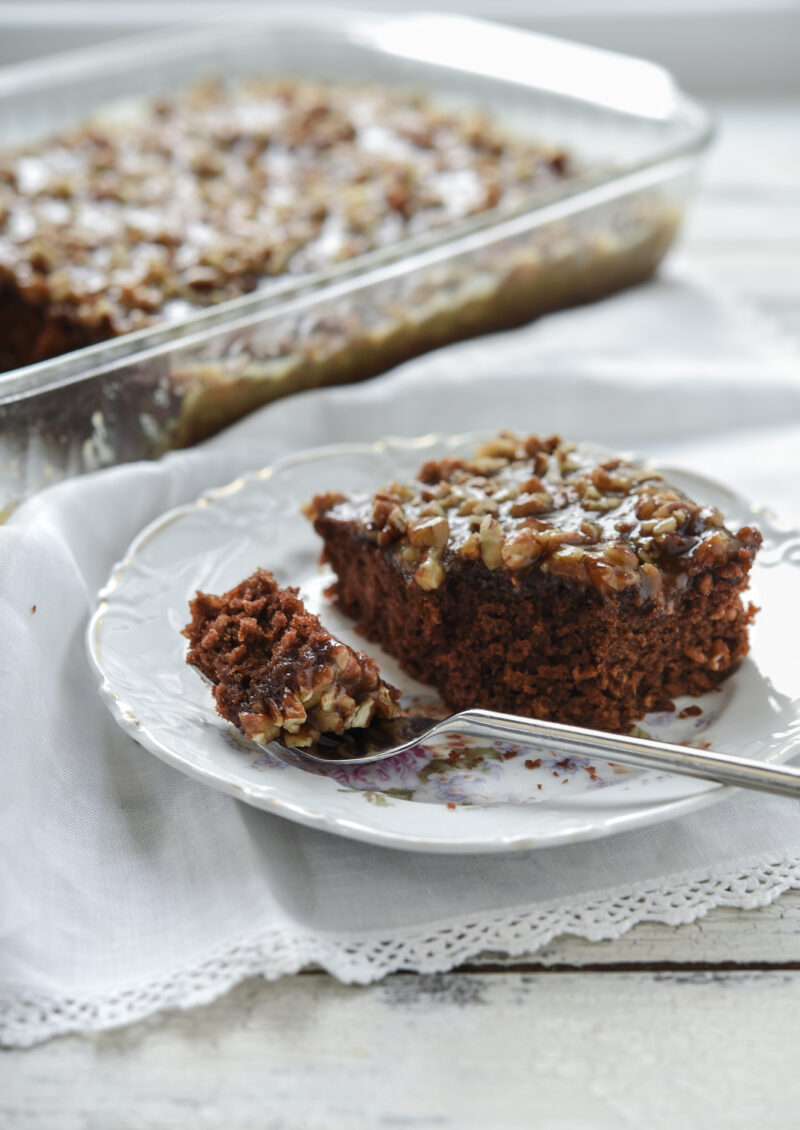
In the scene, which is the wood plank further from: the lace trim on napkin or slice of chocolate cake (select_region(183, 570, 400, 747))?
slice of chocolate cake (select_region(183, 570, 400, 747))

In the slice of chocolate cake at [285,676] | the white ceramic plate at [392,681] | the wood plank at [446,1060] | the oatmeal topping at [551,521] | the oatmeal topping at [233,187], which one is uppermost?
the oatmeal topping at [233,187]

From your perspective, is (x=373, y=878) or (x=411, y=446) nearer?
(x=373, y=878)

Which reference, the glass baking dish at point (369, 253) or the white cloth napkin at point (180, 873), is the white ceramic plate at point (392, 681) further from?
the glass baking dish at point (369, 253)

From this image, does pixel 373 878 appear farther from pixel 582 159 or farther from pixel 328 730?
pixel 582 159

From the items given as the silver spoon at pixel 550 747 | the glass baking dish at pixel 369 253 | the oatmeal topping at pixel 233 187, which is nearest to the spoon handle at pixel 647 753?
the silver spoon at pixel 550 747

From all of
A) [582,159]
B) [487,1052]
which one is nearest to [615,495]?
[487,1052]
